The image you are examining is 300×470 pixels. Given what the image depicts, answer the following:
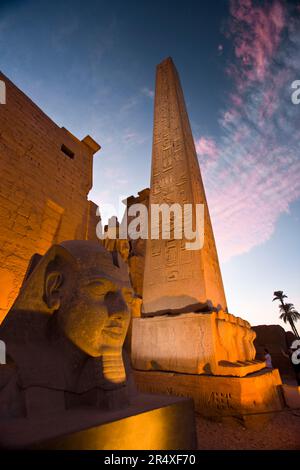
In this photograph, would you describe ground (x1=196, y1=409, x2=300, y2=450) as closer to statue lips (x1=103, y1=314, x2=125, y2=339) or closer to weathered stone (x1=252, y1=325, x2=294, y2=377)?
statue lips (x1=103, y1=314, x2=125, y2=339)

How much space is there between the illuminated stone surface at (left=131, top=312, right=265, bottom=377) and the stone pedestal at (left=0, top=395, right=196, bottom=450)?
1480 millimetres

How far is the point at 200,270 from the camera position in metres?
3.46

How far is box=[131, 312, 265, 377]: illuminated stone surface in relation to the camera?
117 inches

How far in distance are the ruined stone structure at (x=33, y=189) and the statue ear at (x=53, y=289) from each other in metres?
3.79

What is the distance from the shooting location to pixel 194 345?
10.1 feet

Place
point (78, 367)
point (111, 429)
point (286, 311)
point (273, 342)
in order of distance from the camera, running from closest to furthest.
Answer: point (111, 429), point (78, 367), point (273, 342), point (286, 311)

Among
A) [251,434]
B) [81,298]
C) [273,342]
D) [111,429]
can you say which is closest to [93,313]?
[81,298]

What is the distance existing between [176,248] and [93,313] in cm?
257

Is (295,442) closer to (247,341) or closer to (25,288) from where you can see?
(247,341)

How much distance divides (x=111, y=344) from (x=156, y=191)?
3.39 meters

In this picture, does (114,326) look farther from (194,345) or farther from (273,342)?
(273,342)

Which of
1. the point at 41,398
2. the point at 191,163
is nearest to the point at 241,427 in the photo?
the point at 41,398

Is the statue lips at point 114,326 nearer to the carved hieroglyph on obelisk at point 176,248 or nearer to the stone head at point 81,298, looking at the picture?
the stone head at point 81,298
